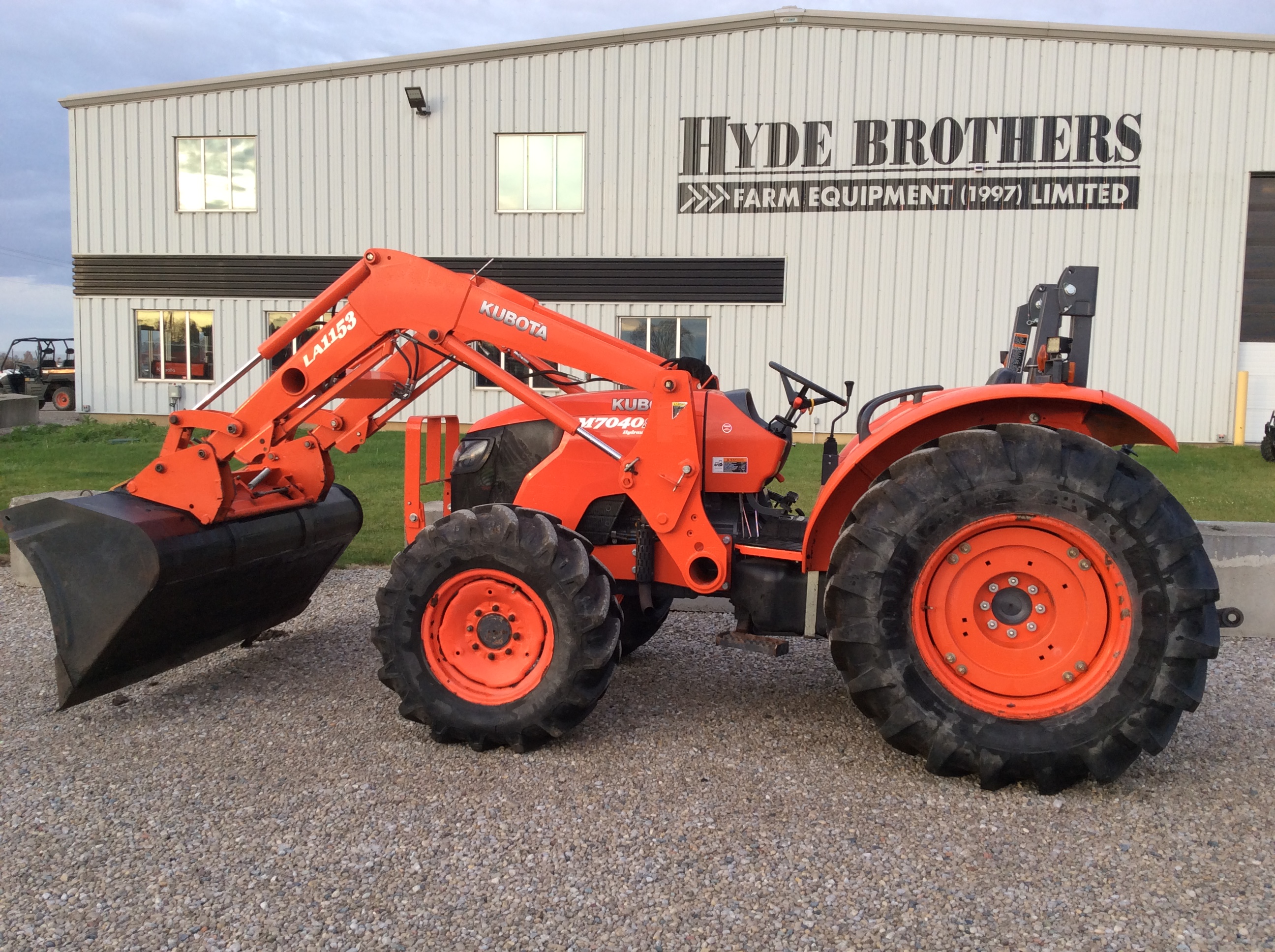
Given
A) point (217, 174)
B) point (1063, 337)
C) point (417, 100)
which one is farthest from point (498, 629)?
point (217, 174)

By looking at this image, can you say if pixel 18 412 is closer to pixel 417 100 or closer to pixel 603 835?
pixel 417 100

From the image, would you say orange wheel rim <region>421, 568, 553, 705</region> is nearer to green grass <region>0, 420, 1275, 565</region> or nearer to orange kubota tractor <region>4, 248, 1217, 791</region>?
orange kubota tractor <region>4, 248, 1217, 791</region>

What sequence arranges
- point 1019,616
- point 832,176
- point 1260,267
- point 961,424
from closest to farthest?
point 1019,616
point 961,424
point 1260,267
point 832,176

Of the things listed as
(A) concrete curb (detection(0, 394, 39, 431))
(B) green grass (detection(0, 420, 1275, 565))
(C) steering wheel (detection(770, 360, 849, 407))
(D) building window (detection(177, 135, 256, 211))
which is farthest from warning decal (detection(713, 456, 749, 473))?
(A) concrete curb (detection(0, 394, 39, 431))

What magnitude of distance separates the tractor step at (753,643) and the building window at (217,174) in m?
15.7

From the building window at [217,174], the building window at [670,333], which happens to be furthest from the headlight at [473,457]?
the building window at [217,174]

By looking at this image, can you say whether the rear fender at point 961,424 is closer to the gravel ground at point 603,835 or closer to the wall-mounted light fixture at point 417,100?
the gravel ground at point 603,835

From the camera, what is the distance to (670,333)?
53.1 ft

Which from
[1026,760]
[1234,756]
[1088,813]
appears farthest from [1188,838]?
[1234,756]

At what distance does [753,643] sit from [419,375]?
196 cm

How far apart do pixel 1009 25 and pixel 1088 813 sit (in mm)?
14360

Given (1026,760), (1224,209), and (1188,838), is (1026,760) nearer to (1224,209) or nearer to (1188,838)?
(1188,838)

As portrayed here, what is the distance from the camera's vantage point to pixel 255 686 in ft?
15.5

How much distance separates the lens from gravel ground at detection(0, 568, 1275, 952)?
2.66 m
